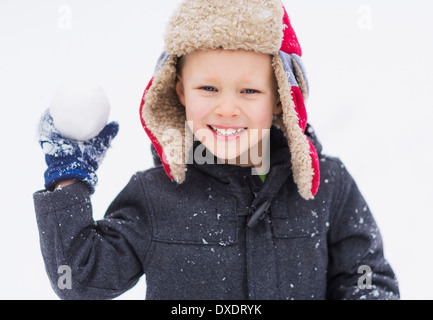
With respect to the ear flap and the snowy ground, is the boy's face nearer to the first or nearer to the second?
the ear flap

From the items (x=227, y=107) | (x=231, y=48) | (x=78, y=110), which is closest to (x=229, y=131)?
(x=227, y=107)

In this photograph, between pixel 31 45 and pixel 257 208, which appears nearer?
pixel 257 208

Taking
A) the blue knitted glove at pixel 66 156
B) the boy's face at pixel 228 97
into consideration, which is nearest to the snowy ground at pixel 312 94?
the blue knitted glove at pixel 66 156

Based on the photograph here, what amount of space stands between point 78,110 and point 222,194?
1.28 feet

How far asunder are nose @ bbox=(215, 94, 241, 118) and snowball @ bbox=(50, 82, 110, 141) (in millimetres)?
279

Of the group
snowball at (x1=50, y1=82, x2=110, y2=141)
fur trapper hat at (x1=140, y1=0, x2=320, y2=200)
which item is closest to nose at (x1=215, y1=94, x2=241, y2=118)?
fur trapper hat at (x1=140, y1=0, x2=320, y2=200)

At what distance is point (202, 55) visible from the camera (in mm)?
1050

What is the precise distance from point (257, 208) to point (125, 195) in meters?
0.32

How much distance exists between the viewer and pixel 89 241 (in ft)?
3.49

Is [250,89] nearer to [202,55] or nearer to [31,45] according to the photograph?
[202,55]

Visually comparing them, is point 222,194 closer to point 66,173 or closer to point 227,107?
point 227,107

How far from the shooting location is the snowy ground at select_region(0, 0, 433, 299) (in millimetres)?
1842

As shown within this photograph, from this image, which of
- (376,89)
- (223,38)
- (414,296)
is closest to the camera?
(223,38)
